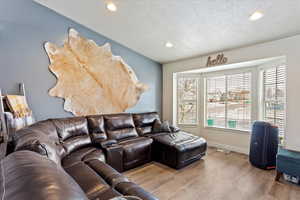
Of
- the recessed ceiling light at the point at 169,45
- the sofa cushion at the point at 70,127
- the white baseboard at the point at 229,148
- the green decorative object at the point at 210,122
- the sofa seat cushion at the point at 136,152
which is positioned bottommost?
the white baseboard at the point at 229,148

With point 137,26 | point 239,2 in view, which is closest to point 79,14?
point 137,26

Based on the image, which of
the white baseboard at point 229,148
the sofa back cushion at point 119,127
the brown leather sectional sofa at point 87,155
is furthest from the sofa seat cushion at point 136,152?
the white baseboard at point 229,148

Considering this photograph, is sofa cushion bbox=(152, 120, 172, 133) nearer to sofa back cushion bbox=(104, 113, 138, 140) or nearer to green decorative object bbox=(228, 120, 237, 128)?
sofa back cushion bbox=(104, 113, 138, 140)

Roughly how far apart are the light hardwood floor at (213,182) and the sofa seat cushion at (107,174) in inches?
32.5

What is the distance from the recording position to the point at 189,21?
102 inches

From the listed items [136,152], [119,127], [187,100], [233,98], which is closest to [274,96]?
[233,98]

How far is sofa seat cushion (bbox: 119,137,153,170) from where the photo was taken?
2.65 m

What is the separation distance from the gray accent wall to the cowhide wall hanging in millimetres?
129

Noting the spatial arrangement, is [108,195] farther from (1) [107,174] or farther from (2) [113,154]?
(2) [113,154]

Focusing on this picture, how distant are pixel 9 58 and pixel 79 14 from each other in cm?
141

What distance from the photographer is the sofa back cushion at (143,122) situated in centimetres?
357

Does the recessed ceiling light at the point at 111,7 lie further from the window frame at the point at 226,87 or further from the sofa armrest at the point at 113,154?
the window frame at the point at 226,87

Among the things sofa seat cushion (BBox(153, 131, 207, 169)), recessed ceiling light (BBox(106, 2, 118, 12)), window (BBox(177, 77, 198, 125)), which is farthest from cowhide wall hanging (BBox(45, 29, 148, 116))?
window (BBox(177, 77, 198, 125))

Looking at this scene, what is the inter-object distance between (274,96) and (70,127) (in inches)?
165
